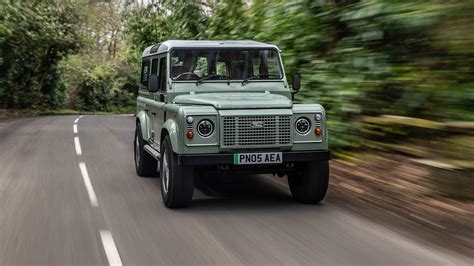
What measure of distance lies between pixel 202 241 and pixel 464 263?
2273 millimetres

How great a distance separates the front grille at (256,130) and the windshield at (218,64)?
1.55m

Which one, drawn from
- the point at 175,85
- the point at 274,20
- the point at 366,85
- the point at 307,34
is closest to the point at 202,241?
the point at 175,85

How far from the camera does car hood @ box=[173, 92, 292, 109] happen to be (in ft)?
22.3

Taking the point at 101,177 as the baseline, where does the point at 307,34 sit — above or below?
above

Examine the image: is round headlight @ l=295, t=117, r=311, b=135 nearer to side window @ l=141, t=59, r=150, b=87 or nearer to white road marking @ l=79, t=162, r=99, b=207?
white road marking @ l=79, t=162, r=99, b=207

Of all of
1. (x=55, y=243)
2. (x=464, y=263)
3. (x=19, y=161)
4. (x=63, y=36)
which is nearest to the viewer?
(x=464, y=263)

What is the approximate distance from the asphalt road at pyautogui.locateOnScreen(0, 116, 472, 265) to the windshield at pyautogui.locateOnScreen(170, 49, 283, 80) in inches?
62.8

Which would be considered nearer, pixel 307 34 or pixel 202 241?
pixel 202 241

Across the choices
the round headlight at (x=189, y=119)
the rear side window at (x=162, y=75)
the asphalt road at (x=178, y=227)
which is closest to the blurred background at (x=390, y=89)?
the asphalt road at (x=178, y=227)

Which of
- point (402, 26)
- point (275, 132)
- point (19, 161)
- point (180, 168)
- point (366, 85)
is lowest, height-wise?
point (19, 161)

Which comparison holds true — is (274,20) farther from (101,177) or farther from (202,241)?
(202,241)

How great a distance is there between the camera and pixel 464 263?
15.6 feet

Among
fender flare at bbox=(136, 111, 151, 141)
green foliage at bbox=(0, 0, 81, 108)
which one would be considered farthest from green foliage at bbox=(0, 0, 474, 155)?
green foliage at bbox=(0, 0, 81, 108)

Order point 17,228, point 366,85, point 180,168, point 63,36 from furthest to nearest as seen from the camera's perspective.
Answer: point 63,36, point 366,85, point 180,168, point 17,228
